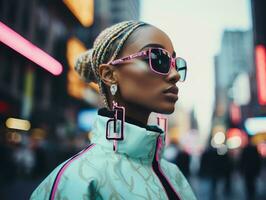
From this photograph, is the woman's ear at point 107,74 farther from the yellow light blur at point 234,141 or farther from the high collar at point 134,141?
the yellow light blur at point 234,141

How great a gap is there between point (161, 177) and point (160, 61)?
19.0 inches

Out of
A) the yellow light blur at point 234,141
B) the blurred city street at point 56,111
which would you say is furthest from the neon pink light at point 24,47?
the yellow light blur at point 234,141

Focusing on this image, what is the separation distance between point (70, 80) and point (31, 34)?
5138mm

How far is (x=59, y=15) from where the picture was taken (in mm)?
28375

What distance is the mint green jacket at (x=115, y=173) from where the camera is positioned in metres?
1.20

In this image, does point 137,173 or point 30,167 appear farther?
point 30,167

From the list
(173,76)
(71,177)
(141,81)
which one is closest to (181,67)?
(173,76)

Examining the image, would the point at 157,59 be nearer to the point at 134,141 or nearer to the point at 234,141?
the point at 134,141

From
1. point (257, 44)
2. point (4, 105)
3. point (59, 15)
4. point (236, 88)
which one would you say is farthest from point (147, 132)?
point (236, 88)

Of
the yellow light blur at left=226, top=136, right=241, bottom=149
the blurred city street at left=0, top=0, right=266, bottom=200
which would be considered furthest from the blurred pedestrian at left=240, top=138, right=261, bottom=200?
the yellow light blur at left=226, top=136, right=241, bottom=149

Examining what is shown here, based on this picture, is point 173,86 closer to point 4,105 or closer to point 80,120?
point 4,105

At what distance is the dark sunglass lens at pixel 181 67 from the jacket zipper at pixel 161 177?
387mm

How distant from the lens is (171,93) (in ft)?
5.06

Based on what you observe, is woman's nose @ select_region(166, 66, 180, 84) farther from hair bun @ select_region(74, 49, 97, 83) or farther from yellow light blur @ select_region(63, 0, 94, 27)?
yellow light blur @ select_region(63, 0, 94, 27)
